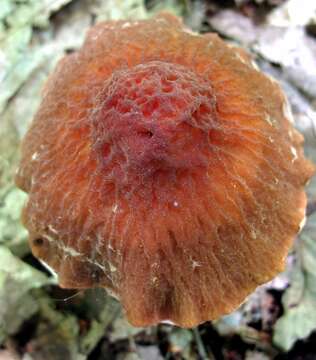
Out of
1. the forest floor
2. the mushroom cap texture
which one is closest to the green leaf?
the forest floor

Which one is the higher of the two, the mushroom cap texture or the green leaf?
the mushroom cap texture

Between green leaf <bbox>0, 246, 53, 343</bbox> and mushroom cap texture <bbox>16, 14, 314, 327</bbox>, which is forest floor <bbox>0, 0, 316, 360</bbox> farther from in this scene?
mushroom cap texture <bbox>16, 14, 314, 327</bbox>

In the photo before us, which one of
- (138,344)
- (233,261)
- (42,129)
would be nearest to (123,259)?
(233,261)

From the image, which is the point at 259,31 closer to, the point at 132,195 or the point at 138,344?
the point at 132,195

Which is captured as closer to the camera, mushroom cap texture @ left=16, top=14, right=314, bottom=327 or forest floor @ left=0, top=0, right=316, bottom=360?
mushroom cap texture @ left=16, top=14, right=314, bottom=327

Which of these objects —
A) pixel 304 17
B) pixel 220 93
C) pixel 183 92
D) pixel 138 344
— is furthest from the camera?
pixel 304 17

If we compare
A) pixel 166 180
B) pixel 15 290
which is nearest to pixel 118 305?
pixel 15 290

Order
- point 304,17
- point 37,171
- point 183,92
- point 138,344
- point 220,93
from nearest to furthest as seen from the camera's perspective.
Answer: point 183,92 < point 220,93 < point 37,171 < point 138,344 < point 304,17

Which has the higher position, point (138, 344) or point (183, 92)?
point (183, 92)
